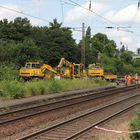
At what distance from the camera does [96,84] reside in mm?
60031

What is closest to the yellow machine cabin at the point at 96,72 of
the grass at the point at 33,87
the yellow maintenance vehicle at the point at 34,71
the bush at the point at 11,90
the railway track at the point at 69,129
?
the yellow maintenance vehicle at the point at 34,71

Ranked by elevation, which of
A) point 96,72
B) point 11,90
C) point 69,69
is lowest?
point 11,90

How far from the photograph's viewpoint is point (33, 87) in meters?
39.4

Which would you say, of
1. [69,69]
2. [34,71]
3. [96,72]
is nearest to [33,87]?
[34,71]

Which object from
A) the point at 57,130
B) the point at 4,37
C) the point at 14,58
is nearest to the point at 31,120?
the point at 57,130

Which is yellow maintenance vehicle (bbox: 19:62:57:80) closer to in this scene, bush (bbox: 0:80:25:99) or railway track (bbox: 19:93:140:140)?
bush (bbox: 0:80:25:99)

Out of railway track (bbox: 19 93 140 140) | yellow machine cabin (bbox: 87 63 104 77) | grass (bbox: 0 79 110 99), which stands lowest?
railway track (bbox: 19 93 140 140)

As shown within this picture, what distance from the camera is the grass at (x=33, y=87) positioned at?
3484cm

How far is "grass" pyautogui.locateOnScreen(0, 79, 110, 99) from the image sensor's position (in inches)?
1372

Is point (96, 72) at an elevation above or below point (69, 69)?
below

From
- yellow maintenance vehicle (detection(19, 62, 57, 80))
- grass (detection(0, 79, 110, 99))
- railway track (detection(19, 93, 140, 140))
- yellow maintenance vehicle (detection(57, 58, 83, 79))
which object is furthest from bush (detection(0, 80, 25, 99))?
yellow maintenance vehicle (detection(57, 58, 83, 79))

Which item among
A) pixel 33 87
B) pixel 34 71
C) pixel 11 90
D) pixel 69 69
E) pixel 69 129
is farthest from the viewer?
pixel 69 69

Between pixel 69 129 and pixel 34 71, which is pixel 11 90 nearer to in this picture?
pixel 69 129

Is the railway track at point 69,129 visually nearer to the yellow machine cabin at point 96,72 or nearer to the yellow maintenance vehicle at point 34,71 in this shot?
the yellow maintenance vehicle at point 34,71
